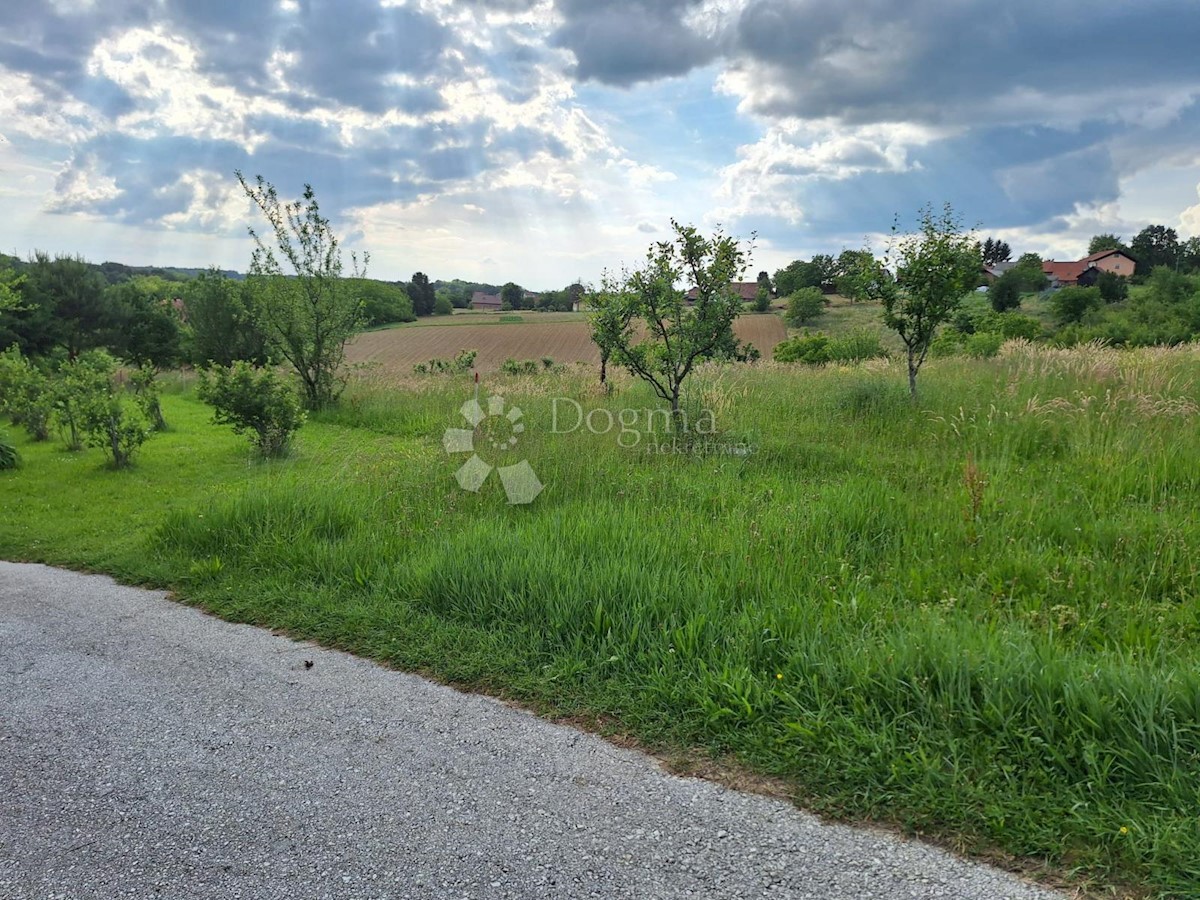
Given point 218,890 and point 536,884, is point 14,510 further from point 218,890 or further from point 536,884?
point 536,884

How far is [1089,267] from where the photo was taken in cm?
7619

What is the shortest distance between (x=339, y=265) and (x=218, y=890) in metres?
16.7

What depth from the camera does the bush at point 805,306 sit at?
188ft

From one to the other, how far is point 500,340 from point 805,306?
26.6 m

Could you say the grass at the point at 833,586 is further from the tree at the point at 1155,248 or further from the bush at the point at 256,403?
the tree at the point at 1155,248

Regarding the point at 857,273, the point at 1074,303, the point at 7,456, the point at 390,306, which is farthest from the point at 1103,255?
the point at 7,456

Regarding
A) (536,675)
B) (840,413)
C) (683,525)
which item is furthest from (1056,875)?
(840,413)

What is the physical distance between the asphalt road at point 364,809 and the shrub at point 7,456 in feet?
30.7

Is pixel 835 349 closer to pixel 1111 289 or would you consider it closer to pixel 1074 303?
pixel 1074 303

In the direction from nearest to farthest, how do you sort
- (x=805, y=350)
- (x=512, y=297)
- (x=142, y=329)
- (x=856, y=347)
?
(x=856, y=347) < (x=805, y=350) < (x=142, y=329) < (x=512, y=297)

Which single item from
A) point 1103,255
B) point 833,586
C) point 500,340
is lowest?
point 833,586

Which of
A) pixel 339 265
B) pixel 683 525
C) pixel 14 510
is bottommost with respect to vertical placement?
pixel 14 510

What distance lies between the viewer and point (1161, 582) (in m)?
4.15

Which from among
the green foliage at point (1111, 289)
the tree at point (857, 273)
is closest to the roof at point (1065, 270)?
the green foliage at point (1111, 289)
